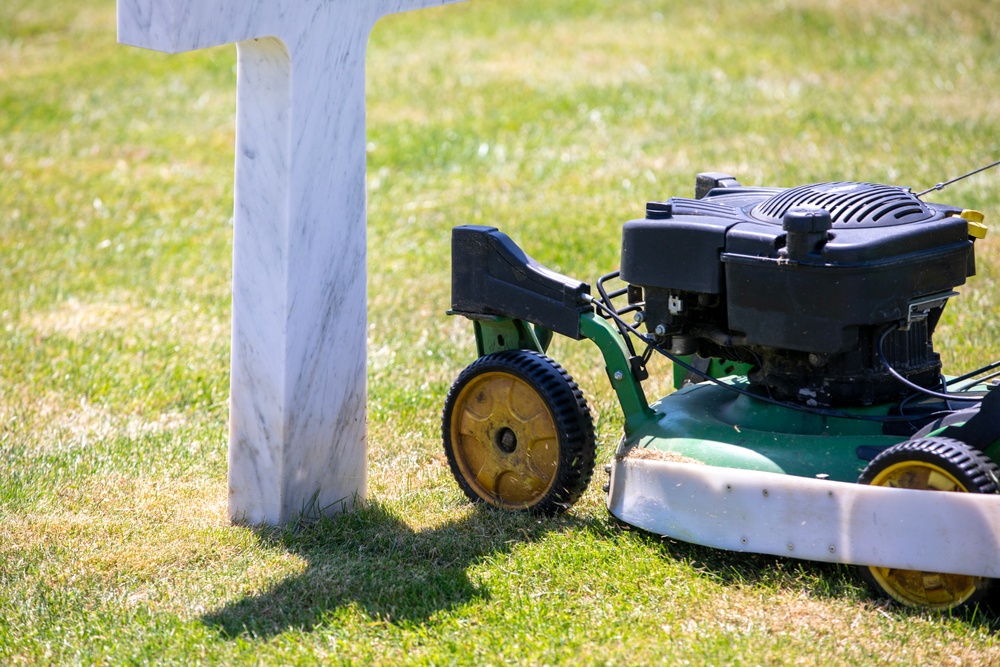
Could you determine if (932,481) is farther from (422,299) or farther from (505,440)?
(422,299)

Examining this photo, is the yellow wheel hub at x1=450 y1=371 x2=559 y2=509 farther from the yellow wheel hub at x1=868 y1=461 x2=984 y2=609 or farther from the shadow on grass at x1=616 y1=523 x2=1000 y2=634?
the yellow wheel hub at x1=868 y1=461 x2=984 y2=609

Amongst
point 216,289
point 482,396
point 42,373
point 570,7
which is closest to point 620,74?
point 570,7

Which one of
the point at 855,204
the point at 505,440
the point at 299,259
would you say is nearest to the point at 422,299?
the point at 505,440

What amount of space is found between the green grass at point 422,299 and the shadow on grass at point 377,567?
0.01 meters

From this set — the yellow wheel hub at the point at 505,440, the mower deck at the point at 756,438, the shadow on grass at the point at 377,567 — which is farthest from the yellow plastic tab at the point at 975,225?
the shadow on grass at the point at 377,567

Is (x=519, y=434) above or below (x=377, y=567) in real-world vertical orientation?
above

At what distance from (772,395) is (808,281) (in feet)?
1.82

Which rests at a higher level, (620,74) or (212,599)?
(620,74)

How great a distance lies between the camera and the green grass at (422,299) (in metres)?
3.53

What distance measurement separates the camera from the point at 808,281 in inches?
141

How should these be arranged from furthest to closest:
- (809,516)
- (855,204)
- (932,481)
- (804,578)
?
(855,204) → (804,578) → (809,516) → (932,481)

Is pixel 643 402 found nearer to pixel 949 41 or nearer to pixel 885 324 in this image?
pixel 885 324

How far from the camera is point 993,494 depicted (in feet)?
10.7

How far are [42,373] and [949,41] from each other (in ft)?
32.2
